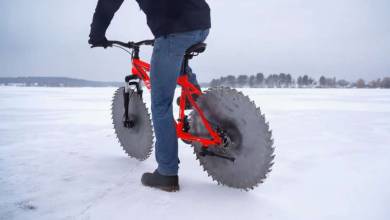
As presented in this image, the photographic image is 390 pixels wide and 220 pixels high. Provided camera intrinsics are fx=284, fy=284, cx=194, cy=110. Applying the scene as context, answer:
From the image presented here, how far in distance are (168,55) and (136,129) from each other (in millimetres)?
1371

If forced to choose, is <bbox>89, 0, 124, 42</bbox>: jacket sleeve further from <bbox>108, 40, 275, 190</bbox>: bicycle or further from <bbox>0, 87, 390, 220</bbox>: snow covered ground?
<bbox>0, 87, 390, 220</bbox>: snow covered ground

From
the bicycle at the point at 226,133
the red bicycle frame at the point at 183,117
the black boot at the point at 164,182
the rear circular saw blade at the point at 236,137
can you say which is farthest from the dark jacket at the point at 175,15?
the black boot at the point at 164,182

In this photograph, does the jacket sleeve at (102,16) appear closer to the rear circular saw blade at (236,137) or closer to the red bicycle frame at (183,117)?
the red bicycle frame at (183,117)

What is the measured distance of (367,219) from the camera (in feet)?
6.07

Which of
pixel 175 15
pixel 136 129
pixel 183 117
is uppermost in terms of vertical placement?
pixel 175 15

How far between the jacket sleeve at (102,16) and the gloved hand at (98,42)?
0.02 m

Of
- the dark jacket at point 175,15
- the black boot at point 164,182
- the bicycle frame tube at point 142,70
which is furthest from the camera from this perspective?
the bicycle frame tube at point 142,70

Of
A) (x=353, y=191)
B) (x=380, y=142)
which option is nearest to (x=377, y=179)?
(x=353, y=191)

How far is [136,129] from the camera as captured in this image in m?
3.33

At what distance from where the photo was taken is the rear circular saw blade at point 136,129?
10.4ft

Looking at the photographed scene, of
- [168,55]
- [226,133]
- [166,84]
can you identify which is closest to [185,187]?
[226,133]

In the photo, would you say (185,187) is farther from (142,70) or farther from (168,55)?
(142,70)

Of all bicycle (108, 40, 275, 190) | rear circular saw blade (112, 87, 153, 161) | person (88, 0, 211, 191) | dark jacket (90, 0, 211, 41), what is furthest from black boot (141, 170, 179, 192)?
dark jacket (90, 0, 211, 41)

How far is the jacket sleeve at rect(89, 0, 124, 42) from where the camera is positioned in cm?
251
